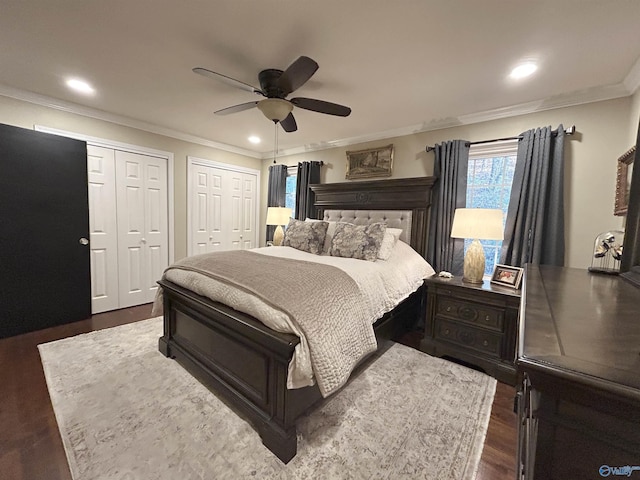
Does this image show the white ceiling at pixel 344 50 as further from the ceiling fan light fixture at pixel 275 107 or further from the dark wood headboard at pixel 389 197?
the dark wood headboard at pixel 389 197

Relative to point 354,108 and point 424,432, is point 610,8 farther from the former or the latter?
point 424,432

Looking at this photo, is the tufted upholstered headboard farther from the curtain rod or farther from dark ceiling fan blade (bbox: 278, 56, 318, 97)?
dark ceiling fan blade (bbox: 278, 56, 318, 97)

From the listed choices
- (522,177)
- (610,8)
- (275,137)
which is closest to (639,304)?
(610,8)

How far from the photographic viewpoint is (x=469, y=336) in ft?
7.88

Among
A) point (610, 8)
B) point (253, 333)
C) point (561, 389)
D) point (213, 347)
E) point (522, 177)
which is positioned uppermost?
point (610, 8)

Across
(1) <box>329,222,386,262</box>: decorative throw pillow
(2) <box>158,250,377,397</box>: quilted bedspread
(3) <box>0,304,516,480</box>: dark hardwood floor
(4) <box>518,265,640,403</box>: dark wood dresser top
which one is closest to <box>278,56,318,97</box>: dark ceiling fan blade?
(2) <box>158,250,377,397</box>: quilted bedspread

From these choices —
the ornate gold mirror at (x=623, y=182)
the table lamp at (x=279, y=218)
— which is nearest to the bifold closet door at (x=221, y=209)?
the table lamp at (x=279, y=218)

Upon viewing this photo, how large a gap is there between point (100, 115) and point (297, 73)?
2984 millimetres

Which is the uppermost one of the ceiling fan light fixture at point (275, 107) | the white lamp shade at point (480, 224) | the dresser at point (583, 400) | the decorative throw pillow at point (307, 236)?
the ceiling fan light fixture at point (275, 107)

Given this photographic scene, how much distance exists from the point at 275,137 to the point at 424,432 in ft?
12.8

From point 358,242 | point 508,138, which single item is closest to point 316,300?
point 358,242

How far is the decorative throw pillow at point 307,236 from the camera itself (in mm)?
3094

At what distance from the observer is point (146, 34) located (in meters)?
1.80

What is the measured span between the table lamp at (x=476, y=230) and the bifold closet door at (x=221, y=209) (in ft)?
12.2
